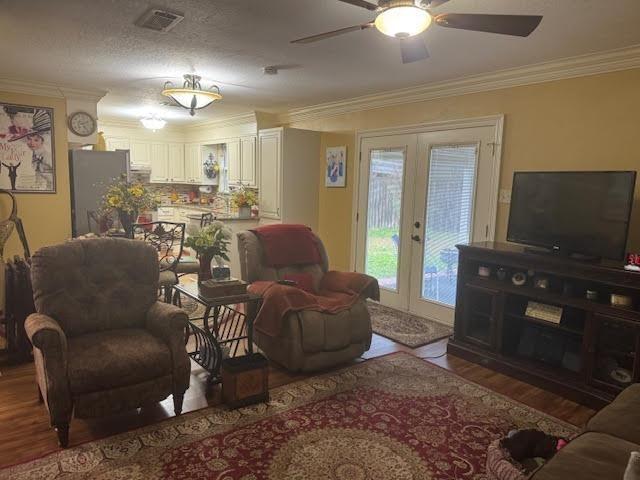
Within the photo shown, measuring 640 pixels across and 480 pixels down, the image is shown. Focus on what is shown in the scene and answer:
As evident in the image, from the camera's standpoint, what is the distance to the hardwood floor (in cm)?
234

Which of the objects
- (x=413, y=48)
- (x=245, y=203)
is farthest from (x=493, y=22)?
(x=245, y=203)

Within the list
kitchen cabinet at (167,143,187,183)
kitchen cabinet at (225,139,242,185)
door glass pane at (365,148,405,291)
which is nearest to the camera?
door glass pane at (365,148,405,291)

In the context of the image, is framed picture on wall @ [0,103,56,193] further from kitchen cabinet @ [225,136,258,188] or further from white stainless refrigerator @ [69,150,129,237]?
kitchen cabinet @ [225,136,258,188]

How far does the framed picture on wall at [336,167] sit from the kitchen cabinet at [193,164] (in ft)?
11.2

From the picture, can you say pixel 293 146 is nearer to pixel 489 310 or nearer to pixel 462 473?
Result: pixel 489 310

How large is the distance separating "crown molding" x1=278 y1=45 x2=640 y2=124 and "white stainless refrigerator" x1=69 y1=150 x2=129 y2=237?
2754mm

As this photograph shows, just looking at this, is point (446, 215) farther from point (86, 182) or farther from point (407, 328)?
point (86, 182)

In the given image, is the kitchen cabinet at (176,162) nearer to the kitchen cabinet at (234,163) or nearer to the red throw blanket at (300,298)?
the kitchen cabinet at (234,163)

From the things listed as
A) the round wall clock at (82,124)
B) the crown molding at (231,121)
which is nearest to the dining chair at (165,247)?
the round wall clock at (82,124)

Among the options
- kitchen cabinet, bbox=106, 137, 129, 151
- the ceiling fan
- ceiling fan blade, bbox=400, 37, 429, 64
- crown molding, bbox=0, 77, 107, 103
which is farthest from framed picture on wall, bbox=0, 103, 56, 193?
ceiling fan blade, bbox=400, 37, 429, 64

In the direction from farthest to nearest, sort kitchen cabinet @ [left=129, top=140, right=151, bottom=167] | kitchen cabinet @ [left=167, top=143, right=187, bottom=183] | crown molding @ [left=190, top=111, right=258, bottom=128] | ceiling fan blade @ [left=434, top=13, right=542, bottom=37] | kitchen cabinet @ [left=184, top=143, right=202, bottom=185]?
kitchen cabinet @ [left=167, top=143, right=187, bottom=183] < kitchen cabinet @ [left=184, top=143, right=202, bottom=185] < kitchen cabinet @ [left=129, top=140, right=151, bottom=167] < crown molding @ [left=190, top=111, right=258, bottom=128] < ceiling fan blade @ [left=434, top=13, right=542, bottom=37]

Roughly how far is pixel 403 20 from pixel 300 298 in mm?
1985

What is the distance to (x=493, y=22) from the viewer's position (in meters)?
1.99

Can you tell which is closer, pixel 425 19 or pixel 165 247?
pixel 425 19
